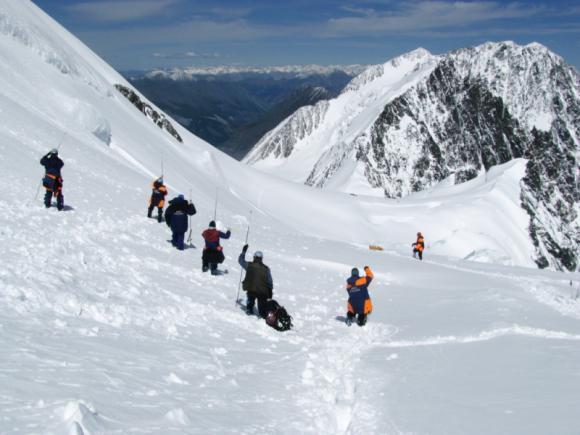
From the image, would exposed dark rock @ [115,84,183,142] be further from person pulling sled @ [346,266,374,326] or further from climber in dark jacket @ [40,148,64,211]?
person pulling sled @ [346,266,374,326]

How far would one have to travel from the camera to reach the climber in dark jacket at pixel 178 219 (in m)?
16.8

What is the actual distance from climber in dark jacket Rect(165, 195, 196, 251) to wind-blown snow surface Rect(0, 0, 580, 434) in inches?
17.2

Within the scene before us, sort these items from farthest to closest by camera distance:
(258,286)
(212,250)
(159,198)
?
(159,198) → (212,250) → (258,286)

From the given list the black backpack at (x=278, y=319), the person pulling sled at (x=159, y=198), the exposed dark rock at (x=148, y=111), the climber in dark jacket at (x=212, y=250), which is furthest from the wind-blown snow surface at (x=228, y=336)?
the exposed dark rock at (x=148, y=111)

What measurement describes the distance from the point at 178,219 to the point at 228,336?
6542 millimetres

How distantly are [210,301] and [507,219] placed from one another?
10143 centimetres

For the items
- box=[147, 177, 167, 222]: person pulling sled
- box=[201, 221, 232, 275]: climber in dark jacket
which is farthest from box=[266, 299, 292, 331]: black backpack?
box=[147, 177, 167, 222]: person pulling sled

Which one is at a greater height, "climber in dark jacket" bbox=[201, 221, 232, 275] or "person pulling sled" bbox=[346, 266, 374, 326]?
"climber in dark jacket" bbox=[201, 221, 232, 275]

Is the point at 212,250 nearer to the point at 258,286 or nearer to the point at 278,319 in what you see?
Answer: the point at 258,286

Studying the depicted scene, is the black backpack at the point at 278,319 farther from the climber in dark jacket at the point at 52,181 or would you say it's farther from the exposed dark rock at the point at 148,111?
the exposed dark rock at the point at 148,111

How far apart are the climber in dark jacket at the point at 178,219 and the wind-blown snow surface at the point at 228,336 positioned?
0.44 meters

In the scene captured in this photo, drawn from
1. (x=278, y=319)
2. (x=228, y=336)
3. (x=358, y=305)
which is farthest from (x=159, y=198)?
(x=228, y=336)

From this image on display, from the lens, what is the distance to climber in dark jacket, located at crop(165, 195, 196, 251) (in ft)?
55.0

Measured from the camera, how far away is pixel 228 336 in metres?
11.0
